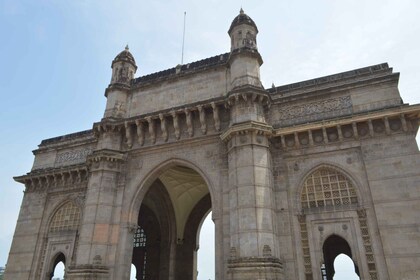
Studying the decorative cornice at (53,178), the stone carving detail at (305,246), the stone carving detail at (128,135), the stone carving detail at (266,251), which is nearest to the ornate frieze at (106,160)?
the stone carving detail at (128,135)

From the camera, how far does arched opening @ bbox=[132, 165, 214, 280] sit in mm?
21688

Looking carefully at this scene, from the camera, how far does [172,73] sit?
18547 millimetres

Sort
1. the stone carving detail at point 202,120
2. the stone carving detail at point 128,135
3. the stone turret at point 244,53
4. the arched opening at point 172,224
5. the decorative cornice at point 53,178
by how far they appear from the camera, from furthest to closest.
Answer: the arched opening at point 172,224 < the decorative cornice at point 53,178 < the stone carving detail at point 128,135 < the stone carving detail at point 202,120 < the stone turret at point 244,53

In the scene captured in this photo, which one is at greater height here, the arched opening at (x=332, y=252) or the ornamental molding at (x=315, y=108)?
the ornamental molding at (x=315, y=108)

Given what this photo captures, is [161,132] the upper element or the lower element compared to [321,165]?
upper

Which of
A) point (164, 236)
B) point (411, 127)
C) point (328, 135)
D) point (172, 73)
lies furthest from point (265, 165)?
point (164, 236)

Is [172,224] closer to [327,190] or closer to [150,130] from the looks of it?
[150,130]

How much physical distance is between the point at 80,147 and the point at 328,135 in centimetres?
1463

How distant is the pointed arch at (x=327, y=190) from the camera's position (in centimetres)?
1333

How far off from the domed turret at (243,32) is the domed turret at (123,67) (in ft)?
20.9

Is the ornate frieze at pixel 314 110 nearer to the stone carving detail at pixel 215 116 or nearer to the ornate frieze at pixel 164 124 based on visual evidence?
the stone carving detail at pixel 215 116

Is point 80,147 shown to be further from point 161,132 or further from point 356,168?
point 356,168

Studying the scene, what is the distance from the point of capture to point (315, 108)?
49.7 ft

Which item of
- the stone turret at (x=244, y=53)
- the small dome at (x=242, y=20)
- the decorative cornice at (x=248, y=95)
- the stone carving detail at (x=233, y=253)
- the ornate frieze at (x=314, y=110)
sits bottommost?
the stone carving detail at (x=233, y=253)
